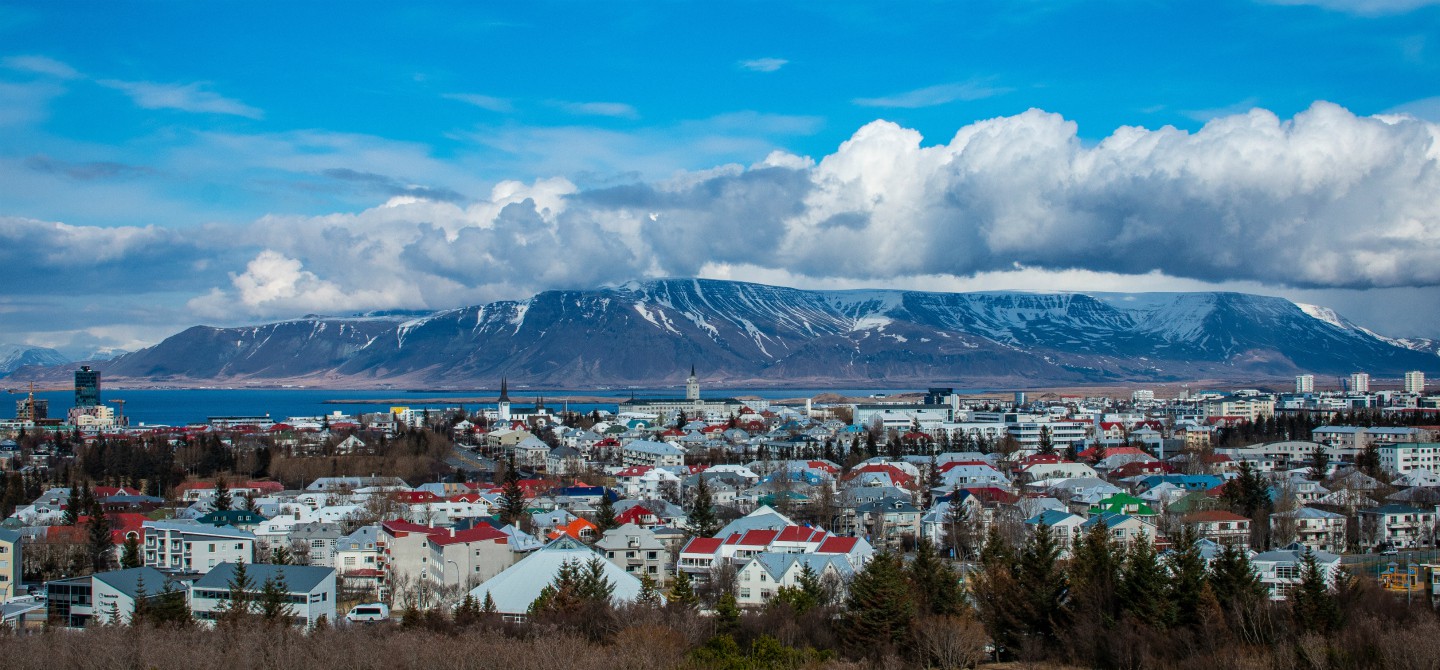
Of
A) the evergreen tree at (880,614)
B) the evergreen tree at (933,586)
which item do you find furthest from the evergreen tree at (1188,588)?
the evergreen tree at (880,614)

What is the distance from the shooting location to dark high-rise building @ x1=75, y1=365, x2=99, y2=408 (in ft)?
407

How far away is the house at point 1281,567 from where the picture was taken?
26312 millimetres

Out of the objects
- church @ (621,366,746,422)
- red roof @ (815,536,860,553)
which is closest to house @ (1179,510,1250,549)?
red roof @ (815,536,860,553)

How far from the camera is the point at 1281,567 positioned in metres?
27.3

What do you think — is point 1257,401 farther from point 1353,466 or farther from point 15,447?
point 15,447

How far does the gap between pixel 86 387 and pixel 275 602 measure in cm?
11429

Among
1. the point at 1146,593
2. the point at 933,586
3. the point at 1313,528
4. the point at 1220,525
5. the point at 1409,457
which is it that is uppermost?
the point at 1146,593

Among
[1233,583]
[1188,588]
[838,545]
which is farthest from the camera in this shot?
[838,545]

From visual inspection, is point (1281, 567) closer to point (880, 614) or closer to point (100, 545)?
point (880, 614)

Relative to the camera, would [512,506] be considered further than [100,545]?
Yes

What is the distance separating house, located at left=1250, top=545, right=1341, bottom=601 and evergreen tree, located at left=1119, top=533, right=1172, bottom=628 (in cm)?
562

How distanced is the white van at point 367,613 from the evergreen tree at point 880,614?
28.5 feet

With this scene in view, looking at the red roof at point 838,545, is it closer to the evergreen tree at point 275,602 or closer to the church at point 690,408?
the evergreen tree at point 275,602

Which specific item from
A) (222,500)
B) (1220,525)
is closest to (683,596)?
(1220,525)
